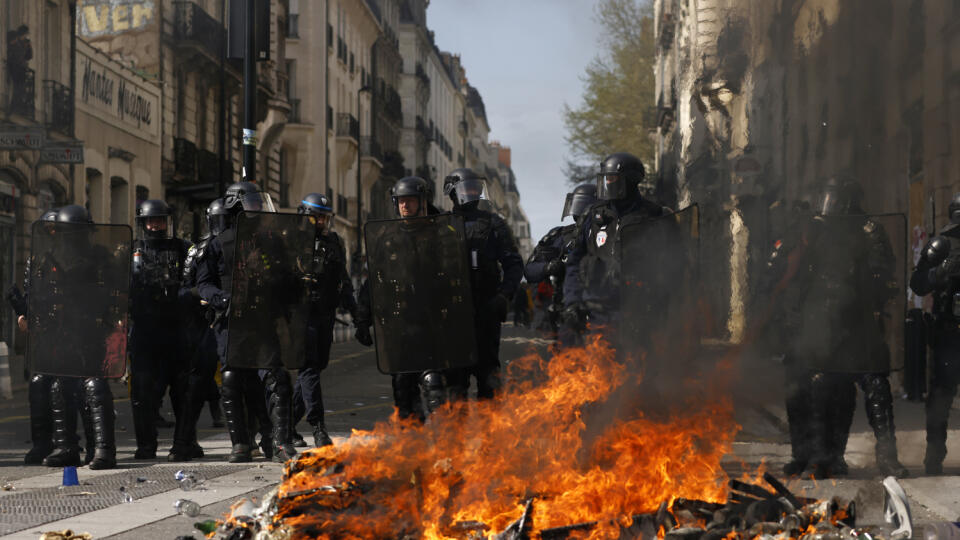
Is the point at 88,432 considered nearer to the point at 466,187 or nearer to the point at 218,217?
the point at 218,217

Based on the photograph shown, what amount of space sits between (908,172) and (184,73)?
24.0 meters

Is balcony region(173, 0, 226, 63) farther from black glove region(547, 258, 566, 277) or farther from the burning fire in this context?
the burning fire

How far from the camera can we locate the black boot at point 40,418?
8383mm

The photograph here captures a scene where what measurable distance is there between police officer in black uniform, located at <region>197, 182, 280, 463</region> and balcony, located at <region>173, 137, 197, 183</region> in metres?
20.7

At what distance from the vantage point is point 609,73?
4362cm

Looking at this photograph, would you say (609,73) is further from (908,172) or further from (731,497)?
(731,497)

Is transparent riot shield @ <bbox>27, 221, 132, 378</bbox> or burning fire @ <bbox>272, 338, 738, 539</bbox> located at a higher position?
transparent riot shield @ <bbox>27, 221, 132, 378</bbox>

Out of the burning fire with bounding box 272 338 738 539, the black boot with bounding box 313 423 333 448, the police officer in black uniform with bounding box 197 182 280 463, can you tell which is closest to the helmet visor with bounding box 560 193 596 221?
the black boot with bounding box 313 423 333 448

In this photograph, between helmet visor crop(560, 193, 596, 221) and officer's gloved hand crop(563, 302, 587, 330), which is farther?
helmet visor crop(560, 193, 596, 221)

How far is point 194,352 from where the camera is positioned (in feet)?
29.6

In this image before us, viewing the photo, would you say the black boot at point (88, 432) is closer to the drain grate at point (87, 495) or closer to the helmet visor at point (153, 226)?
the drain grate at point (87, 495)

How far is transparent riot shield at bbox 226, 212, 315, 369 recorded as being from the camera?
802 cm

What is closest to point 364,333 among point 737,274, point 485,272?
point 485,272

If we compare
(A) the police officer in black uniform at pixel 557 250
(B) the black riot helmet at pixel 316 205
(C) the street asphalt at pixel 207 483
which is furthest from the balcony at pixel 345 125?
(B) the black riot helmet at pixel 316 205
